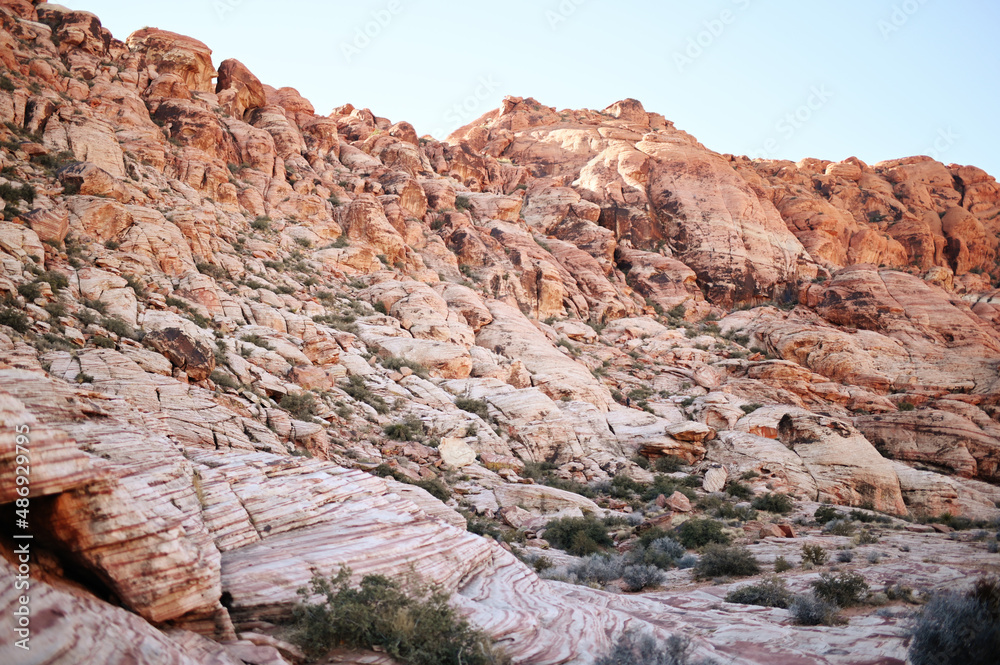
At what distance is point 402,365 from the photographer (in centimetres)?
2136

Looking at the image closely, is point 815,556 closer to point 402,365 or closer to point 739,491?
point 739,491

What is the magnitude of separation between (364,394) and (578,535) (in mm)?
9112

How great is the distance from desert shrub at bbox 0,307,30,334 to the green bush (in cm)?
1557

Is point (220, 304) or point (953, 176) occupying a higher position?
point (953, 176)

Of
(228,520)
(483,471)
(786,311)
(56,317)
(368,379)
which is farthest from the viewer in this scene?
(786,311)

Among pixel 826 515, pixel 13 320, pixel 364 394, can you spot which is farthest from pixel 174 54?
pixel 826 515

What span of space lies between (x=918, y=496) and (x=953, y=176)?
196 ft

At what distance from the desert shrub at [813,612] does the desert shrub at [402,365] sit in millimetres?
15913

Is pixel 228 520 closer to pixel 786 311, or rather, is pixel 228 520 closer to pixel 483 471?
pixel 483 471

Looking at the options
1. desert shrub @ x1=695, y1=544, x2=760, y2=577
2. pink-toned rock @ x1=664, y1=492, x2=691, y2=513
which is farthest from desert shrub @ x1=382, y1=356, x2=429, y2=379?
desert shrub @ x1=695, y1=544, x2=760, y2=577

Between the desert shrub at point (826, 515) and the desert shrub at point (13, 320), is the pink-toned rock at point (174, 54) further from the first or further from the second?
Result: the desert shrub at point (826, 515)

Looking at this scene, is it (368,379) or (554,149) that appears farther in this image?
(554,149)

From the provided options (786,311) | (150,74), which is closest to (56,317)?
(150,74)

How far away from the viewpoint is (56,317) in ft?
39.7
